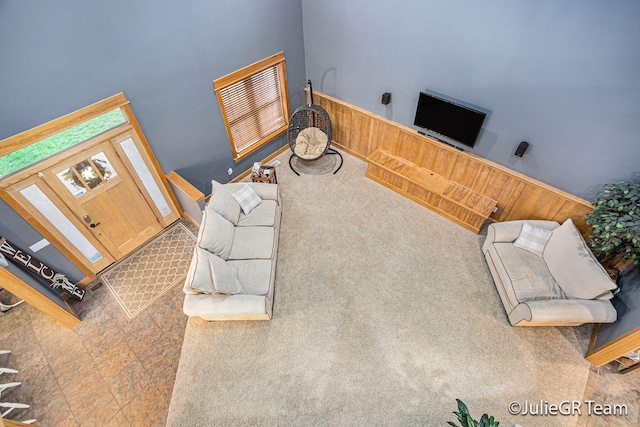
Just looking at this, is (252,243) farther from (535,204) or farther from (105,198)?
(535,204)

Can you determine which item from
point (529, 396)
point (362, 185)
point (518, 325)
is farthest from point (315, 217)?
point (529, 396)

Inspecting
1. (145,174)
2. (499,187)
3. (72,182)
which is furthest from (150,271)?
(499,187)

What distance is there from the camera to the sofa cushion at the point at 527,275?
11.7 feet

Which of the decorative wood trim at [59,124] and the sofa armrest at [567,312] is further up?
the decorative wood trim at [59,124]

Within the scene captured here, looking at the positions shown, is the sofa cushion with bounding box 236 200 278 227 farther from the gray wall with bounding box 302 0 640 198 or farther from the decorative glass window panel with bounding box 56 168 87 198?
the gray wall with bounding box 302 0 640 198

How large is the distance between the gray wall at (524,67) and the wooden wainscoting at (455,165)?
0.16 m

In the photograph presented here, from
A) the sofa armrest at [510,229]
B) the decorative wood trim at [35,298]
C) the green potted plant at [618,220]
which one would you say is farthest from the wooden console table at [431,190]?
the decorative wood trim at [35,298]

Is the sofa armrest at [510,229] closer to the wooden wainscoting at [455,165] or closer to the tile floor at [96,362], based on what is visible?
the wooden wainscoting at [455,165]

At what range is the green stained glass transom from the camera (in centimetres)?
309

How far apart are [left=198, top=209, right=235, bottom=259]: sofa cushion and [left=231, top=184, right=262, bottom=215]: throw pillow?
41cm

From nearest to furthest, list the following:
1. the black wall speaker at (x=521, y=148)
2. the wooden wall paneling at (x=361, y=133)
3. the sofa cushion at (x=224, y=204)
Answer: the black wall speaker at (x=521, y=148) → the sofa cushion at (x=224, y=204) → the wooden wall paneling at (x=361, y=133)

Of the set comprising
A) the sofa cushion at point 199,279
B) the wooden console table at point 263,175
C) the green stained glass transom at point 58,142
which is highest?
the green stained glass transom at point 58,142

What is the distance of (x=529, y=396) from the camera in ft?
10.5

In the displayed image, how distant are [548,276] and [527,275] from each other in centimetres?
26
